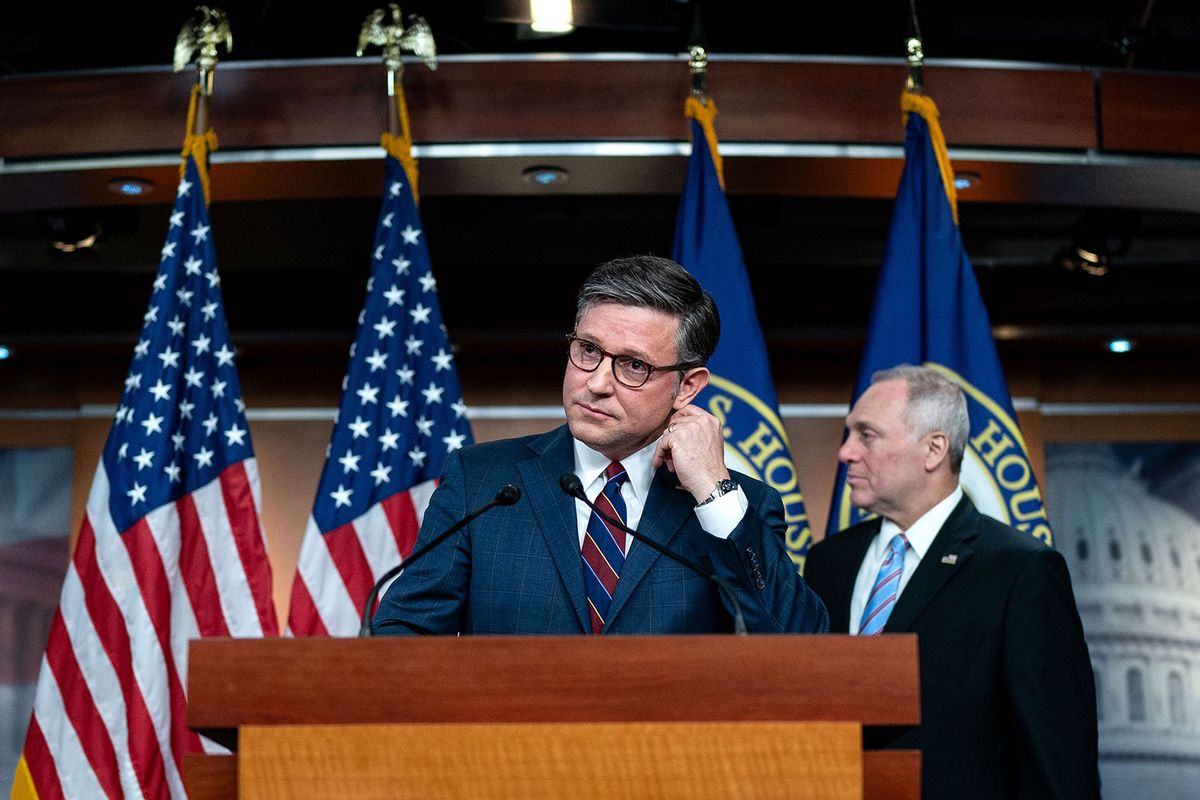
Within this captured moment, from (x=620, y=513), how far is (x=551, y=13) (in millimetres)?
2141

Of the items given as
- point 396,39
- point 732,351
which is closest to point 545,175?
point 396,39

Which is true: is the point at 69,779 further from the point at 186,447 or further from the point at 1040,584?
the point at 1040,584

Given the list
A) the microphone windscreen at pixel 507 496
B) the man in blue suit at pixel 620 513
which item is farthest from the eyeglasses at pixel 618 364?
the microphone windscreen at pixel 507 496

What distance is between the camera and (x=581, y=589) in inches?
77.6

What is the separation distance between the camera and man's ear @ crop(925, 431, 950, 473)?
3238 millimetres

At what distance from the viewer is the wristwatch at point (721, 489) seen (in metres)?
1.95

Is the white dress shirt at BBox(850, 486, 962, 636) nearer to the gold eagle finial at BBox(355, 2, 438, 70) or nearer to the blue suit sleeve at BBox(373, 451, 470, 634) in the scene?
the blue suit sleeve at BBox(373, 451, 470, 634)

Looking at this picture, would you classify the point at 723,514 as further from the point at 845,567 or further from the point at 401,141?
the point at 401,141

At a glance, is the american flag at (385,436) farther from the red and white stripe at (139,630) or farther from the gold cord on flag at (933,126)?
the gold cord on flag at (933,126)

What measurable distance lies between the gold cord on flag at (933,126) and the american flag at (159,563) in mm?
2020

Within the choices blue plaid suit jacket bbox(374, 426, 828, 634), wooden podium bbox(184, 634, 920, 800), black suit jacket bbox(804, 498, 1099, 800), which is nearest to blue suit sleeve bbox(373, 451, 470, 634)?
blue plaid suit jacket bbox(374, 426, 828, 634)

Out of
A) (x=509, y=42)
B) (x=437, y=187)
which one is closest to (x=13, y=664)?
(x=437, y=187)

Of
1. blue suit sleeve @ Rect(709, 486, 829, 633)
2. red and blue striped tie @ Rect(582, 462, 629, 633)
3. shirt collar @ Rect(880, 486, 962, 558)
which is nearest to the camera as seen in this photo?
blue suit sleeve @ Rect(709, 486, 829, 633)

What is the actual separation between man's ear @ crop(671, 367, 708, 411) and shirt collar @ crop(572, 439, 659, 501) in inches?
2.9
